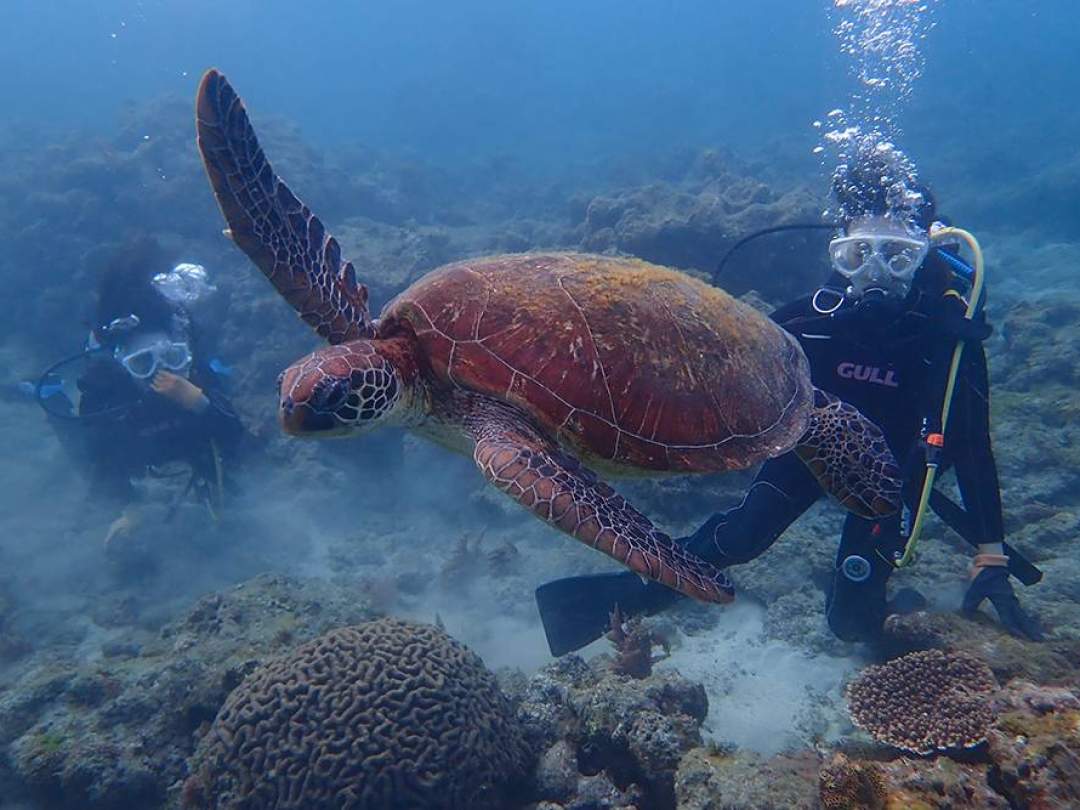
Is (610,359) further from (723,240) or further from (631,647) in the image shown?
(723,240)

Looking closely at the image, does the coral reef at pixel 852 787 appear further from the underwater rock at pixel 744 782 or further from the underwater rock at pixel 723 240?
the underwater rock at pixel 723 240

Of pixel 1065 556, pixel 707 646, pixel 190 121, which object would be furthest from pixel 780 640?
pixel 190 121

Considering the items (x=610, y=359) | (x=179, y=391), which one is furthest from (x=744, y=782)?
(x=179, y=391)

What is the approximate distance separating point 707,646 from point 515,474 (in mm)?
3650

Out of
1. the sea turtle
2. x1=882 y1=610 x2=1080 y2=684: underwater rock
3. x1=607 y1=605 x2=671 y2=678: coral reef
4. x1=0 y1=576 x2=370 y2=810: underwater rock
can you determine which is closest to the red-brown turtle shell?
the sea turtle

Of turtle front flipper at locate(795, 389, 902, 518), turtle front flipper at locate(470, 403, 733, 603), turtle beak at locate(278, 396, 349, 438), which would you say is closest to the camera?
turtle front flipper at locate(470, 403, 733, 603)

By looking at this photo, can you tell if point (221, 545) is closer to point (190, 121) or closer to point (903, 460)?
point (903, 460)

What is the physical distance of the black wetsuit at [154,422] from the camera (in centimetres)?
786

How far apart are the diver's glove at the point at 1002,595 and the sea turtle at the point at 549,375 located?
1.38 meters

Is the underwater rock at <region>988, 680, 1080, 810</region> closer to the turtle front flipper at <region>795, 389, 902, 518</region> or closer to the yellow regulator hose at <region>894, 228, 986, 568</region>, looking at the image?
the turtle front flipper at <region>795, 389, 902, 518</region>

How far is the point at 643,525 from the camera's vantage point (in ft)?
8.96

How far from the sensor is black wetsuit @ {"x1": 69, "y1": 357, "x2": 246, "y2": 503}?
25.8ft

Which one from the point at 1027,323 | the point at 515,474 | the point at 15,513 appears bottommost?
the point at 15,513

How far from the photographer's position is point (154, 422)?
313 inches
